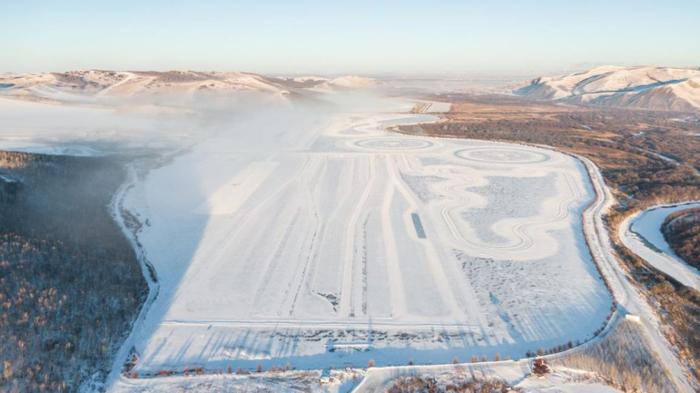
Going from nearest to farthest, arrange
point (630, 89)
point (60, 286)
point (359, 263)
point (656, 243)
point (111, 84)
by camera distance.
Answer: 1. point (60, 286)
2. point (359, 263)
3. point (656, 243)
4. point (111, 84)
5. point (630, 89)

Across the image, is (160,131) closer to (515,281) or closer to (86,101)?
(86,101)

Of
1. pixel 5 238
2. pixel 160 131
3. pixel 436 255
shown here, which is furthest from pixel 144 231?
pixel 160 131

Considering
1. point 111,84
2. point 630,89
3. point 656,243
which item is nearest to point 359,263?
point 656,243

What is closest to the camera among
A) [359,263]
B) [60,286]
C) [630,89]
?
[60,286]

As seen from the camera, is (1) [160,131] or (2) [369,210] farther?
(1) [160,131]

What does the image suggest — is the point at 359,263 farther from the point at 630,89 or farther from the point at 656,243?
the point at 630,89

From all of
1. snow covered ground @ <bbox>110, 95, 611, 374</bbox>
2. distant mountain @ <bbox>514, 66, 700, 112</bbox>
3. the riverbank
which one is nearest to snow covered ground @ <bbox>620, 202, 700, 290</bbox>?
snow covered ground @ <bbox>110, 95, 611, 374</bbox>
